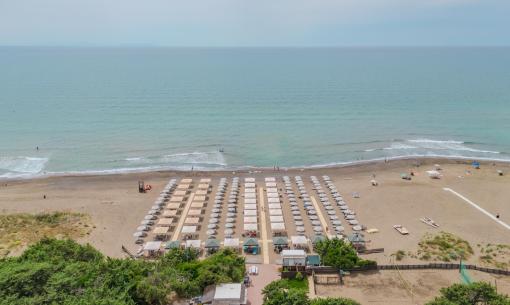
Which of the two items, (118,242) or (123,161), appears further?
(123,161)

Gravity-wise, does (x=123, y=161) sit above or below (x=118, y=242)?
above

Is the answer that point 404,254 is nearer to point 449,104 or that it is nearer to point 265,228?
point 265,228

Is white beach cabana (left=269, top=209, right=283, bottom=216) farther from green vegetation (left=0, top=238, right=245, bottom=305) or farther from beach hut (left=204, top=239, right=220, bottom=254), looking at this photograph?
green vegetation (left=0, top=238, right=245, bottom=305)

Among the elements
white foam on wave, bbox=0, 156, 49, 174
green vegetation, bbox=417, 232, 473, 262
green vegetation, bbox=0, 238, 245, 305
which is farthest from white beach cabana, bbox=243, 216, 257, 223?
A: white foam on wave, bbox=0, 156, 49, 174

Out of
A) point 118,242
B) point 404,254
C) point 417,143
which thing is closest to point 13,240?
point 118,242

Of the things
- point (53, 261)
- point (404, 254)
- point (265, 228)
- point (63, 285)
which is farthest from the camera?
point (265, 228)

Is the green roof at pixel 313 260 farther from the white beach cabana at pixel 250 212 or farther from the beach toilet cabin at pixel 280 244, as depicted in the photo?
the white beach cabana at pixel 250 212

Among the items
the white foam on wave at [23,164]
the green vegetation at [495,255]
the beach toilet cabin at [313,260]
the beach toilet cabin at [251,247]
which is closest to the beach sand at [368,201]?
the green vegetation at [495,255]
